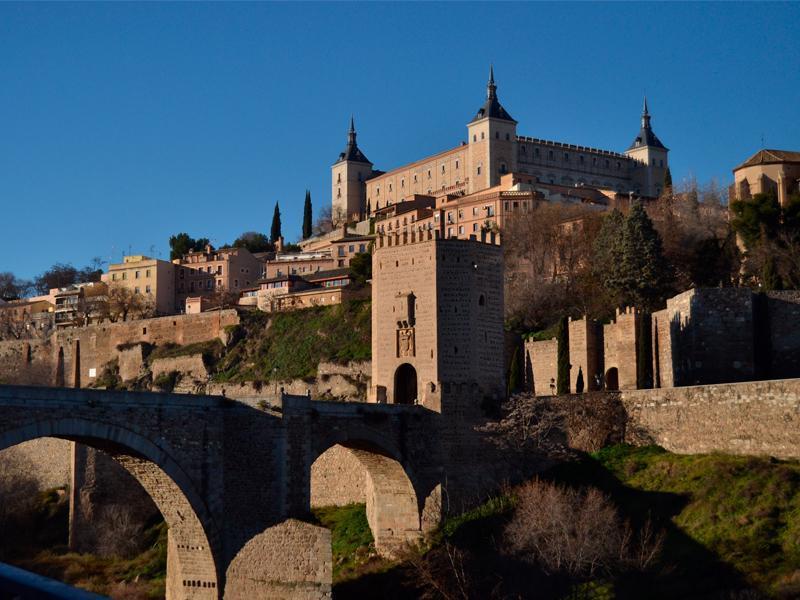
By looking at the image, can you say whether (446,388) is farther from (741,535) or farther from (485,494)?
(741,535)

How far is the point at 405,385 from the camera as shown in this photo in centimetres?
3659

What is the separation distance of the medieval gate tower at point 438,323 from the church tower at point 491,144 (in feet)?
174

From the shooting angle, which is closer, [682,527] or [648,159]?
[682,527]

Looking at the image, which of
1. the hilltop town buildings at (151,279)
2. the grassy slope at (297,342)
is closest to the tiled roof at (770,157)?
the grassy slope at (297,342)

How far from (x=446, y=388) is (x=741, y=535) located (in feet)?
34.8

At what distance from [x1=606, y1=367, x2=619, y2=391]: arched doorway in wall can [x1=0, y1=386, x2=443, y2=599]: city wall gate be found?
589 inches

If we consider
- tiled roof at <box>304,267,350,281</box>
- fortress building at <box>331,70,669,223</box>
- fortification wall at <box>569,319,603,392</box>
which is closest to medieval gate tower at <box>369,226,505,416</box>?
fortification wall at <box>569,319,603,392</box>

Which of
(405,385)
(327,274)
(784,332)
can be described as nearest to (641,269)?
(784,332)

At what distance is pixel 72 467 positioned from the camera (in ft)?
133

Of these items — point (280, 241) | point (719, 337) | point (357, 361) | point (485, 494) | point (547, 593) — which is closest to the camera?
point (547, 593)

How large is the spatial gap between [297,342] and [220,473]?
33.1 m

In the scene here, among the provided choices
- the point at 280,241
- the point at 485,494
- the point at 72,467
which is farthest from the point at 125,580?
the point at 280,241

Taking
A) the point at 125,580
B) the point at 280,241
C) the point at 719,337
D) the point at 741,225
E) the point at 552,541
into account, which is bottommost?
the point at 125,580

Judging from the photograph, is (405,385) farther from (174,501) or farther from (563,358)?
(174,501)
